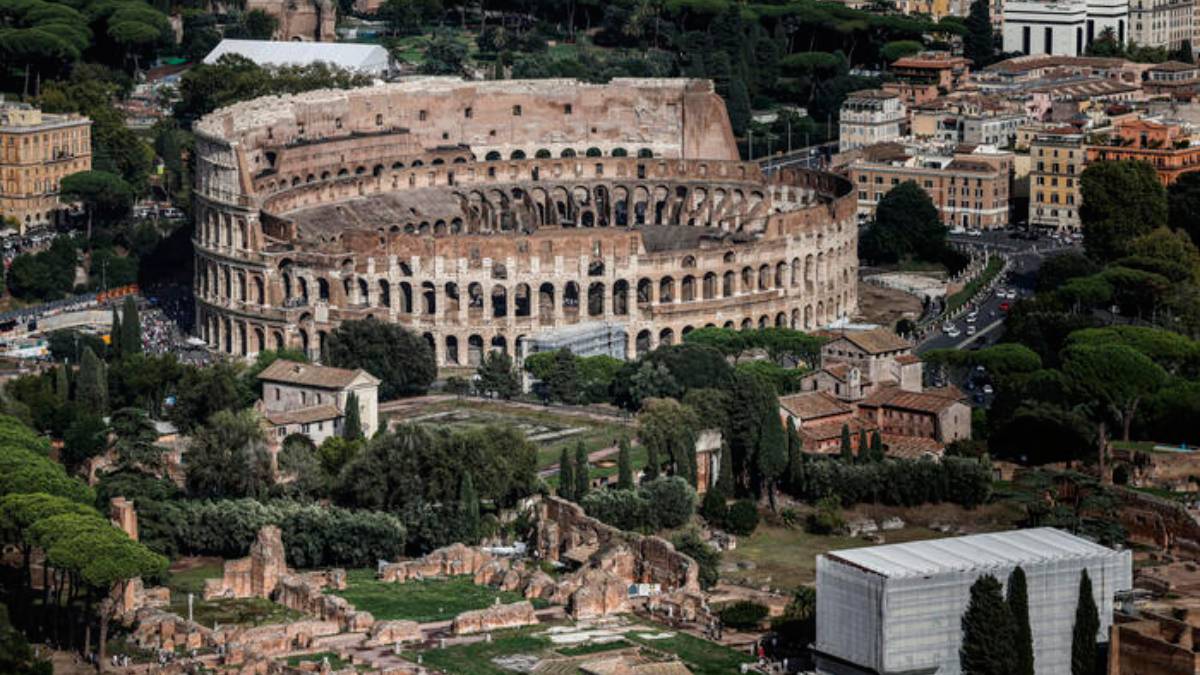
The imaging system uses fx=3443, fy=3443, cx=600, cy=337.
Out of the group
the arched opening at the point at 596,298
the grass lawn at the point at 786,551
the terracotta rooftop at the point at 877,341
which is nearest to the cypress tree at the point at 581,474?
the grass lawn at the point at 786,551

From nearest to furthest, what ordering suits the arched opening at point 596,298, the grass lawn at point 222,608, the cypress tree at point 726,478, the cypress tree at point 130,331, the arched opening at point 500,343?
the grass lawn at point 222,608, the cypress tree at point 726,478, the cypress tree at point 130,331, the arched opening at point 500,343, the arched opening at point 596,298

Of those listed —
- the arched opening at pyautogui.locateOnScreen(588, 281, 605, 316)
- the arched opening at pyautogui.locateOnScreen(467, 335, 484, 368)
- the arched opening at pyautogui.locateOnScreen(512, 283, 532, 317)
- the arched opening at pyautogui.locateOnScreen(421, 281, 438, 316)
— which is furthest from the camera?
the arched opening at pyautogui.locateOnScreen(588, 281, 605, 316)

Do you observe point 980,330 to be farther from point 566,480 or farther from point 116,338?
point 566,480

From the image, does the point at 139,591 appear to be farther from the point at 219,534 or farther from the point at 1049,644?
the point at 1049,644

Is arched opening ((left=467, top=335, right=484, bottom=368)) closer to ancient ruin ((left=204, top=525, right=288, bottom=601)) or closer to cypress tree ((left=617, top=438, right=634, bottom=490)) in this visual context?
cypress tree ((left=617, top=438, right=634, bottom=490))

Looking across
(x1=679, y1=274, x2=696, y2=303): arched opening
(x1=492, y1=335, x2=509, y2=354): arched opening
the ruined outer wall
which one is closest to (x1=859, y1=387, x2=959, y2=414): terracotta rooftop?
the ruined outer wall

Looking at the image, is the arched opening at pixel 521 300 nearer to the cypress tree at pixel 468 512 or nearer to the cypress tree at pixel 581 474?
the cypress tree at pixel 581 474

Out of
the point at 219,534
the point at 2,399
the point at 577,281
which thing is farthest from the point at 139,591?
the point at 577,281
